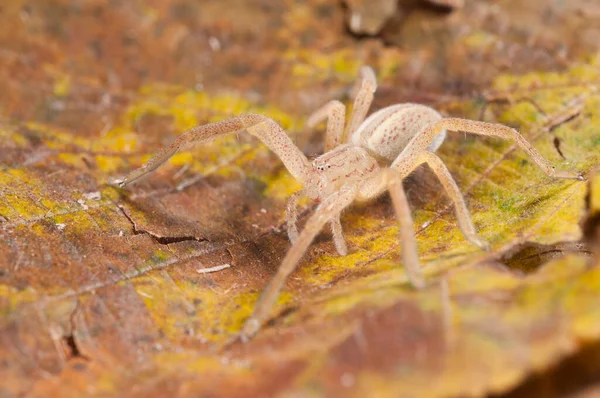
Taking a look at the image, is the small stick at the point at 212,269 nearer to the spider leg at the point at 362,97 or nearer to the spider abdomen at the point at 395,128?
the spider abdomen at the point at 395,128

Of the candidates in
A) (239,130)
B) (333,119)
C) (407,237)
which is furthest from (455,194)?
(239,130)

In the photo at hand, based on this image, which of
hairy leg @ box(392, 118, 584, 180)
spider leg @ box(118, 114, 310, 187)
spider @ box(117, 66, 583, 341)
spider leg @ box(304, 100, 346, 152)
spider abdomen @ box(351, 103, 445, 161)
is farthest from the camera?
spider leg @ box(304, 100, 346, 152)

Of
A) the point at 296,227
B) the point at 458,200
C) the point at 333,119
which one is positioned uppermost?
the point at 333,119

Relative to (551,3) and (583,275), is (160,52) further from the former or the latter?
(583,275)

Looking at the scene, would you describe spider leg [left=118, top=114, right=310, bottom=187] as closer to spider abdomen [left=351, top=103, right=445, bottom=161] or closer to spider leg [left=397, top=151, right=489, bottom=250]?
spider abdomen [left=351, top=103, right=445, bottom=161]

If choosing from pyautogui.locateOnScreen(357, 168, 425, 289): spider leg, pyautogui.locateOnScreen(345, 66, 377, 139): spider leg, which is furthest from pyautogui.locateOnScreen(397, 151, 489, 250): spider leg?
pyautogui.locateOnScreen(345, 66, 377, 139): spider leg

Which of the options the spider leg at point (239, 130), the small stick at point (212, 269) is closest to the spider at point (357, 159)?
the spider leg at point (239, 130)

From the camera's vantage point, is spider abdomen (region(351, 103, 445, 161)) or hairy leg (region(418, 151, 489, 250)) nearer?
hairy leg (region(418, 151, 489, 250))

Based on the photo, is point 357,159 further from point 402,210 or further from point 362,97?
point 402,210
